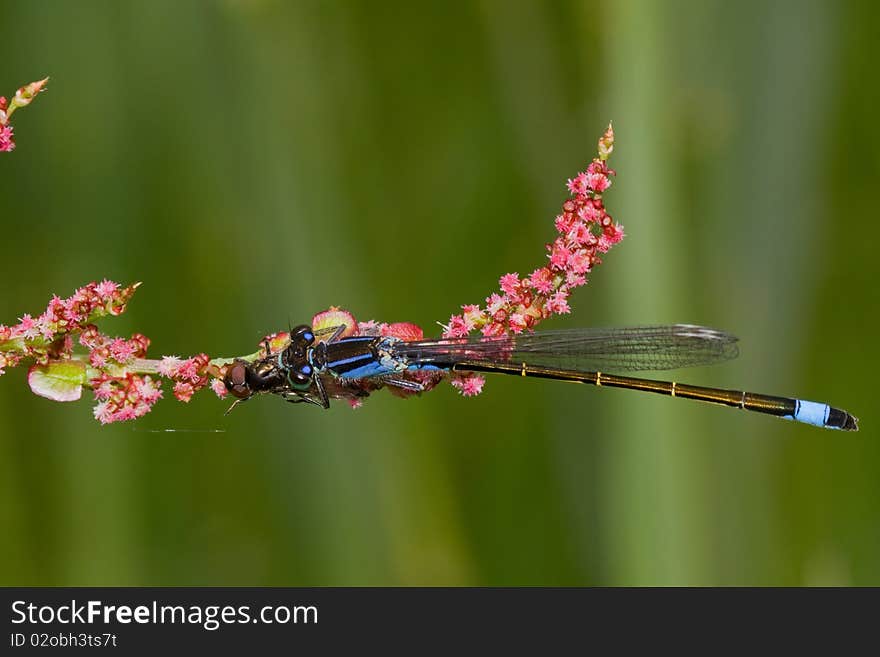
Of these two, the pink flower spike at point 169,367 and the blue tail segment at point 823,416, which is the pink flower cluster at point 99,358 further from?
the blue tail segment at point 823,416

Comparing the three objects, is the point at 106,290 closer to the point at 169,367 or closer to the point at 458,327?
the point at 169,367

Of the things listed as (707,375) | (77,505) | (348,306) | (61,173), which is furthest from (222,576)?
(707,375)

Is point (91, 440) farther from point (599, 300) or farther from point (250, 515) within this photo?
point (599, 300)

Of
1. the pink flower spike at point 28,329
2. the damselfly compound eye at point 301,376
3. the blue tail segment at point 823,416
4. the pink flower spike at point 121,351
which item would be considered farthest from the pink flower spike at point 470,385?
the blue tail segment at point 823,416

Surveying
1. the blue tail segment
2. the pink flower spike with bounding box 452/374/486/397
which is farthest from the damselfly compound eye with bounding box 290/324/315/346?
the blue tail segment

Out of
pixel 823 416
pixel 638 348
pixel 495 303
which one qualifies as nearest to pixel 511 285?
pixel 495 303

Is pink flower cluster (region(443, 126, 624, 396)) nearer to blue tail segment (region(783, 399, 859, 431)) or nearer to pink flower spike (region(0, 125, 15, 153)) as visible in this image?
pink flower spike (region(0, 125, 15, 153))
